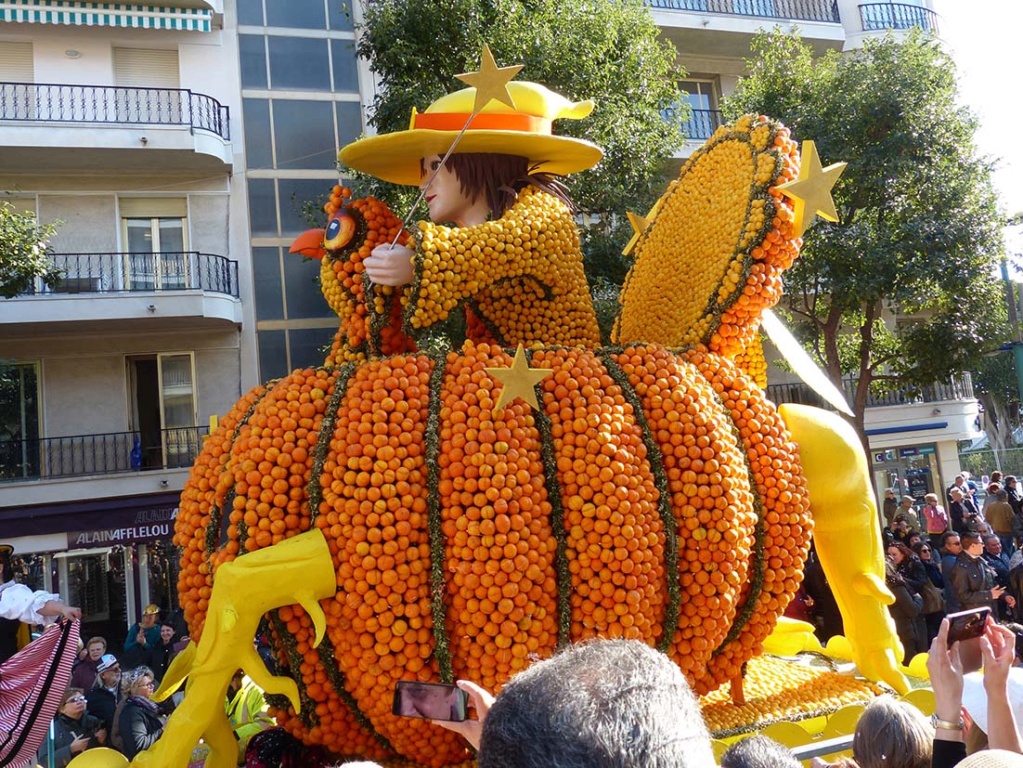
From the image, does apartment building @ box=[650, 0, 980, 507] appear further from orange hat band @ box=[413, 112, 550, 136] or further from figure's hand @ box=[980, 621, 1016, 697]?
figure's hand @ box=[980, 621, 1016, 697]

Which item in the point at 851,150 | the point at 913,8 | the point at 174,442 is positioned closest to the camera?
the point at 851,150

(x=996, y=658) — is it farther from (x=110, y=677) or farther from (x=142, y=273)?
(x=142, y=273)

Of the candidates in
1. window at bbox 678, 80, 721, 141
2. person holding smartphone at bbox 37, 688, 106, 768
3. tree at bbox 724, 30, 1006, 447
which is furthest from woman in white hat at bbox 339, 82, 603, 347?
window at bbox 678, 80, 721, 141

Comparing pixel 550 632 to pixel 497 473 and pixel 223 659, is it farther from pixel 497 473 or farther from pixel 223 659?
pixel 223 659

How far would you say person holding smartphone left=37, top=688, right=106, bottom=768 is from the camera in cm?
498

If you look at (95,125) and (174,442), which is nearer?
(95,125)

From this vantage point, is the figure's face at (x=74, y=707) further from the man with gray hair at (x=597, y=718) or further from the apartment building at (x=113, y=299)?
the apartment building at (x=113, y=299)

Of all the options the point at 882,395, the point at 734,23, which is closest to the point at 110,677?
the point at 882,395

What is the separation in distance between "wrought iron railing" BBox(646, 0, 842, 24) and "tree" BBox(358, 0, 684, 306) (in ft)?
25.0

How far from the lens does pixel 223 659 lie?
2848 mm

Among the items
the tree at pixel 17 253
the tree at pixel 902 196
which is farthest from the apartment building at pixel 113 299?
the tree at pixel 902 196

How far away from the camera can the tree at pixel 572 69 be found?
10.3 metres

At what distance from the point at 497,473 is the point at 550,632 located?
564 millimetres

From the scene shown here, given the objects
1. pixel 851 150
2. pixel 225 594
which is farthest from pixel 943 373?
pixel 225 594
